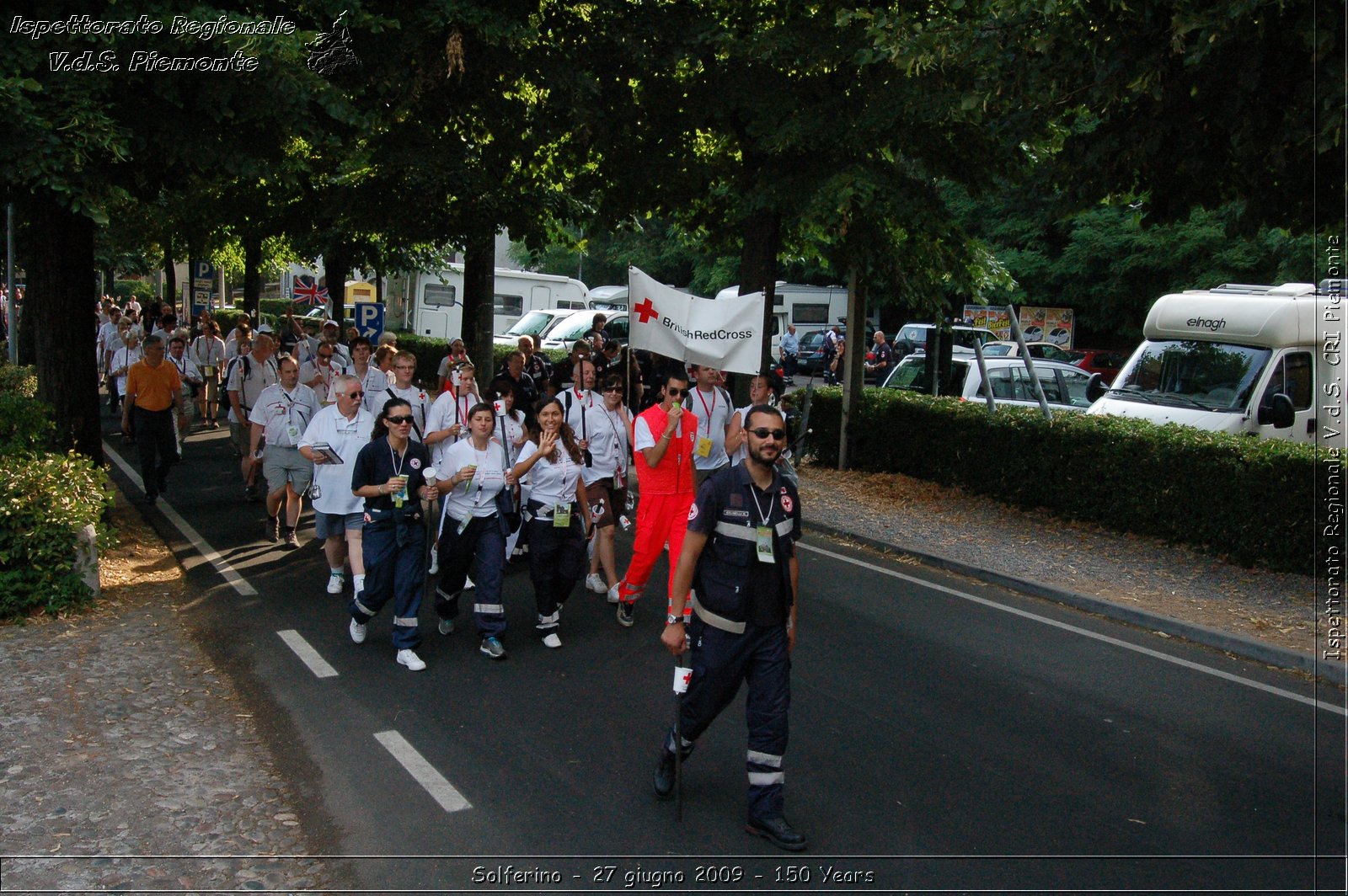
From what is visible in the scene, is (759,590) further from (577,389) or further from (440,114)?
(440,114)

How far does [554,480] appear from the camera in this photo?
840 cm

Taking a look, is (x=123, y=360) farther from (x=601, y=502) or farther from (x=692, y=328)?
(x=601, y=502)

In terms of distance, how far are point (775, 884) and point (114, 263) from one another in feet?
120

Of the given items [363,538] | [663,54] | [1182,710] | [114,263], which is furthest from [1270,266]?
[114,263]

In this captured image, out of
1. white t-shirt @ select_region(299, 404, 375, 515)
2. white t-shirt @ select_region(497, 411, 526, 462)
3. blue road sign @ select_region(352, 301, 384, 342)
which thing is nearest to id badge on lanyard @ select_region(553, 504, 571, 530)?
white t-shirt @ select_region(497, 411, 526, 462)

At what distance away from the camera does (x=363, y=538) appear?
26.3 ft

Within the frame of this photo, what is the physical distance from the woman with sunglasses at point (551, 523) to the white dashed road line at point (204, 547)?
2888 millimetres

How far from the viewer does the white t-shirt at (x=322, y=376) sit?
13703mm

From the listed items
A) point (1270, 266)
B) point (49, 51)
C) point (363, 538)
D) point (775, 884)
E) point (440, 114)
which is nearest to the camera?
point (775, 884)

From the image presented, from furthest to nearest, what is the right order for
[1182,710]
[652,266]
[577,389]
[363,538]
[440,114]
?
[652,266] < [440,114] < [577,389] < [363,538] < [1182,710]

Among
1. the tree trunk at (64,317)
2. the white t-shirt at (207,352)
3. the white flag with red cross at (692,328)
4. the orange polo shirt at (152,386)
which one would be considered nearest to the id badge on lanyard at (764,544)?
the white flag with red cross at (692,328)

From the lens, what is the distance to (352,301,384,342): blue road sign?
19.8 meters

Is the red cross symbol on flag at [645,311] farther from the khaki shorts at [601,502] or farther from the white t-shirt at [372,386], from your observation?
the white t-shirt at [372,386]

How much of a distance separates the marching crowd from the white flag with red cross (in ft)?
0.75
